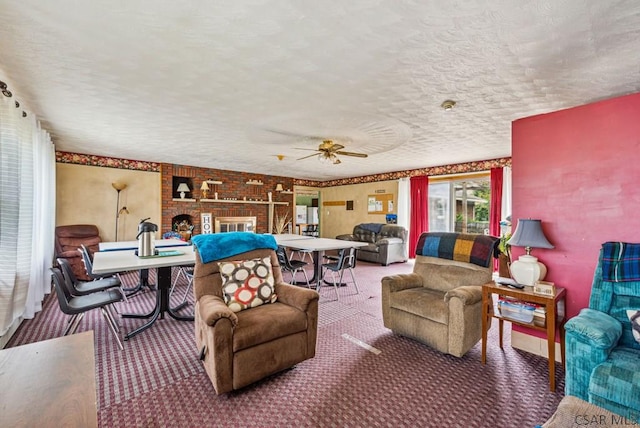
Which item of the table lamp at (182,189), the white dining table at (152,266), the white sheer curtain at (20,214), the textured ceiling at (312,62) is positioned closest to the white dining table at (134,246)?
the white dining table at (152,266)

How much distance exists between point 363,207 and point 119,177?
A: 5976 mm

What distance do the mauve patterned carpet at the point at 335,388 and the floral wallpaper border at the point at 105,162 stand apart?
3.72 m

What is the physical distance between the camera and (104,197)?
572 centimetres

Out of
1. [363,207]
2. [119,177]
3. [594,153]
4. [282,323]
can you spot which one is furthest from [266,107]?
[363,207]

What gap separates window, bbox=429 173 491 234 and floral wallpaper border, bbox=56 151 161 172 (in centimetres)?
648

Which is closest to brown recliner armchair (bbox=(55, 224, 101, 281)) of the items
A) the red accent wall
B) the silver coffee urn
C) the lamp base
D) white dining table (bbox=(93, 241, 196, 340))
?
white dining table (bbox=(93, 241, 196, 340))

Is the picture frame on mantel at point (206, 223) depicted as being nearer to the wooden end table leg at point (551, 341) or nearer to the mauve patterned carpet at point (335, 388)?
the mauve patterned carpet at point (335, 388)

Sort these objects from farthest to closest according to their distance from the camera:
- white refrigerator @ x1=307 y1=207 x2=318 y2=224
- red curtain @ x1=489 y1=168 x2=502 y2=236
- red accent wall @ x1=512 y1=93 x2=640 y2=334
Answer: white refrigerator @ x1=307 y1=207 x2=318 y2=224 → red curtain @ x1=489 y1=168 x2=502 y2=236 → red accent wall @ x1=512 y1=93 x2=640 y2=334

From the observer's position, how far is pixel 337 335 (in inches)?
112

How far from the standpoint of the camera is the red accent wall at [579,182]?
2.09 m

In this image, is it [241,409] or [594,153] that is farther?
[594,153]

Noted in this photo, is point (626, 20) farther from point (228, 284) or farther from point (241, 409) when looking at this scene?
point (241, 409)

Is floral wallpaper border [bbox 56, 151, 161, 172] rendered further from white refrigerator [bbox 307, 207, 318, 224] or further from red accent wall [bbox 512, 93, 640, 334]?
red accent wall [bbox 512, 93, 640, 334]

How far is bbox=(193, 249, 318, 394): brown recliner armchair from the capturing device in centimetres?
182
